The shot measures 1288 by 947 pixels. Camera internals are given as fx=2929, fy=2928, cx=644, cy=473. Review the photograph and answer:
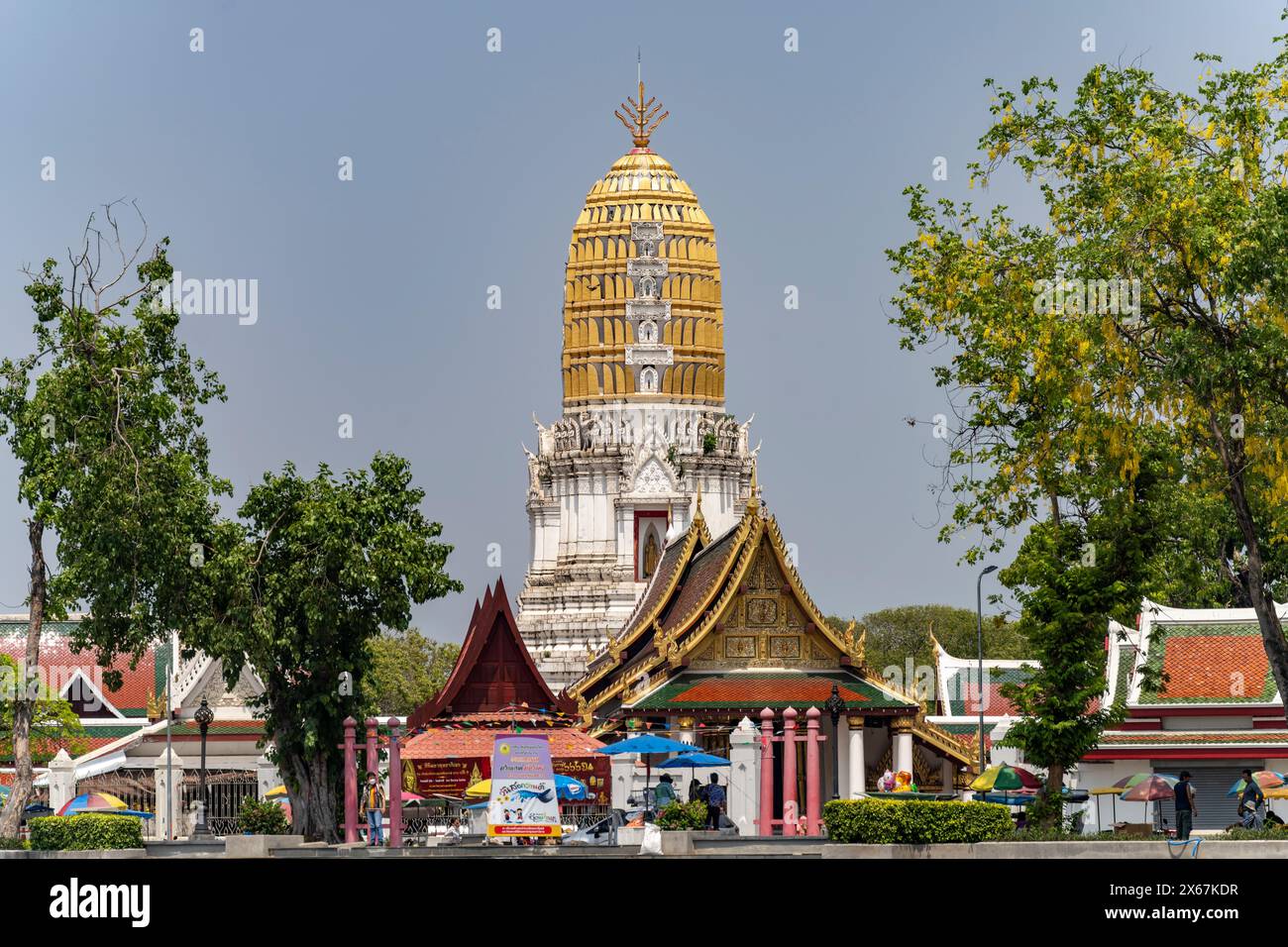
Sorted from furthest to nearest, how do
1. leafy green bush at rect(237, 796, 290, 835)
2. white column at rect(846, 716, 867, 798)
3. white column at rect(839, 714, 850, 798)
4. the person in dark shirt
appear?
white column at rect(839, 714, 850, 798) < white column at rect(846, 716, 867, 798) < leafy green bush at rect(237, 796, 290, 835) < the person in dark shirt

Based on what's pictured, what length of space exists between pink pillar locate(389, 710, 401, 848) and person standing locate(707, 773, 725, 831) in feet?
17.9

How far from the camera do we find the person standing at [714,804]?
170 feet

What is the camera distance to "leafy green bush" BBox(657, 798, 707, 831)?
4875 centimetres

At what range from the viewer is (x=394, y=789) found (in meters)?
51.1

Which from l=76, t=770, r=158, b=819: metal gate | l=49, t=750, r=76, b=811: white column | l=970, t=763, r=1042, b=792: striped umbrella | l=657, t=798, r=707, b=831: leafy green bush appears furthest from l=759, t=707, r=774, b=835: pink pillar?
l=76, t=770, r=158, b=819: metal gate

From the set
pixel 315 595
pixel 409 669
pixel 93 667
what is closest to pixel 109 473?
pixel 315 595

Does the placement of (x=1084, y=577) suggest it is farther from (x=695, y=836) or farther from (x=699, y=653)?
(x=699, y=653)

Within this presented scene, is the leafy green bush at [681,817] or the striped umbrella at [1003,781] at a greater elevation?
the striped umbrella at [1003,781]

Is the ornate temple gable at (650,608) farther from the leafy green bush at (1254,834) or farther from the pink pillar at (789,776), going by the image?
the leafy green bush at (1254,834)

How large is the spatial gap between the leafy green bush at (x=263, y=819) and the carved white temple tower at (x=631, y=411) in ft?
151

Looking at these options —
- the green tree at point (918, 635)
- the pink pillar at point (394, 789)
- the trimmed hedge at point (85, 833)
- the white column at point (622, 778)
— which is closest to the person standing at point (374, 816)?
the pink pillar at point (394, 789)

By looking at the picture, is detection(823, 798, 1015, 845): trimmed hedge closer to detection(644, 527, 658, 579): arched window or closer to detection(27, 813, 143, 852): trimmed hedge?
detection(27, 813, 143, 852): trimmed hedge

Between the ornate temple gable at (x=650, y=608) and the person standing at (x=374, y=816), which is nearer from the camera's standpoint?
the person standing at (x=374, y=816)

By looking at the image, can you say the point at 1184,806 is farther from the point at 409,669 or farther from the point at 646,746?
the point at 409,669
